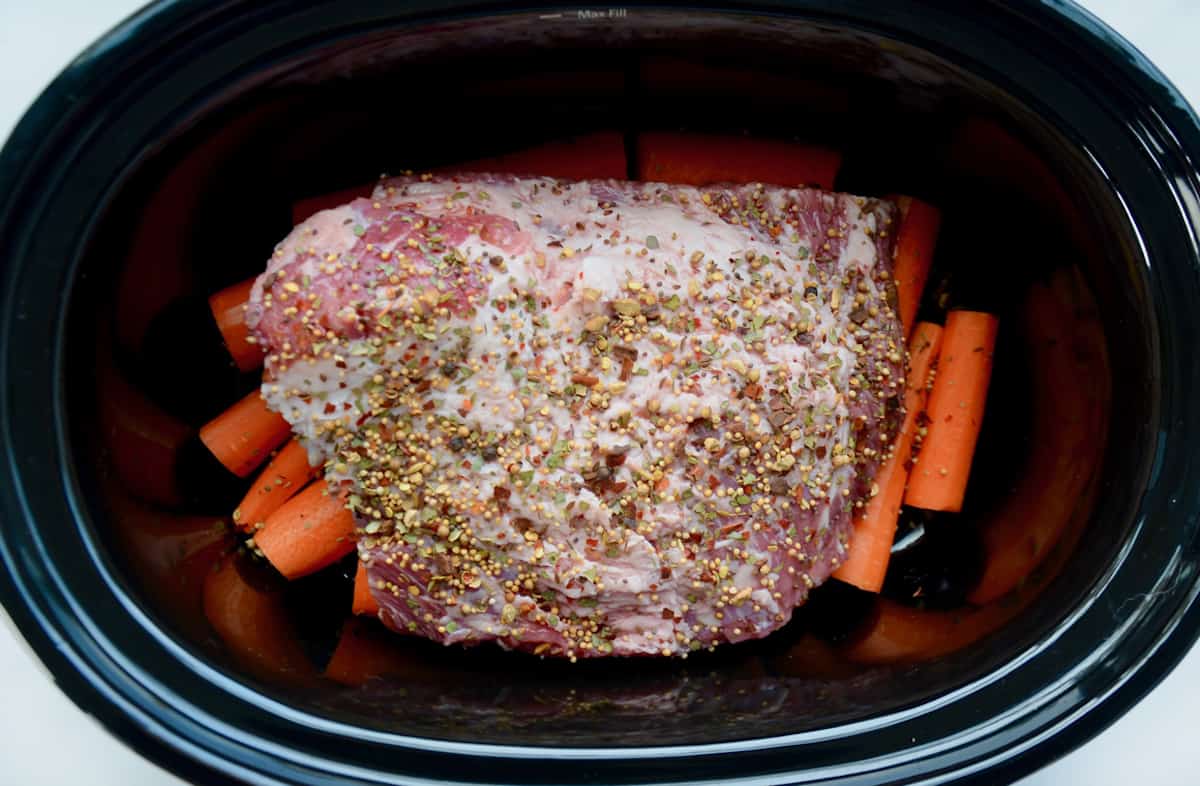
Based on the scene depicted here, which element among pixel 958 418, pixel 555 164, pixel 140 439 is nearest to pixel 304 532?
pixel 140 439

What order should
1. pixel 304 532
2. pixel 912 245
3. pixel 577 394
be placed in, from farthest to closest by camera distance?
pixel 912 245 → pixel 304 532 → pixel 577 394

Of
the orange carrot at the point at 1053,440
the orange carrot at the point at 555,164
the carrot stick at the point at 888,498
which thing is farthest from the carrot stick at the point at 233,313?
the orange carrot at the point at 1053,440

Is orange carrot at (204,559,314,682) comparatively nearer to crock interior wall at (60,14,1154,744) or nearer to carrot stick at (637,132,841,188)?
crock interior wall at (60,14,1154,744)

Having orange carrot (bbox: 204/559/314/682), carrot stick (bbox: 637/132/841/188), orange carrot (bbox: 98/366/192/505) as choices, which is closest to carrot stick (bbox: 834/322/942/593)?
carrot stick (bbox: 637/132/841/188)

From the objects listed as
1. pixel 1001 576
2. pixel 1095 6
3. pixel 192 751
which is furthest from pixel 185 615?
pixel 1095 6

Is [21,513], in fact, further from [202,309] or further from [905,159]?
[905,159]

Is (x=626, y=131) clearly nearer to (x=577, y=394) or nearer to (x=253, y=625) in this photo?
(x=577, y=394)
